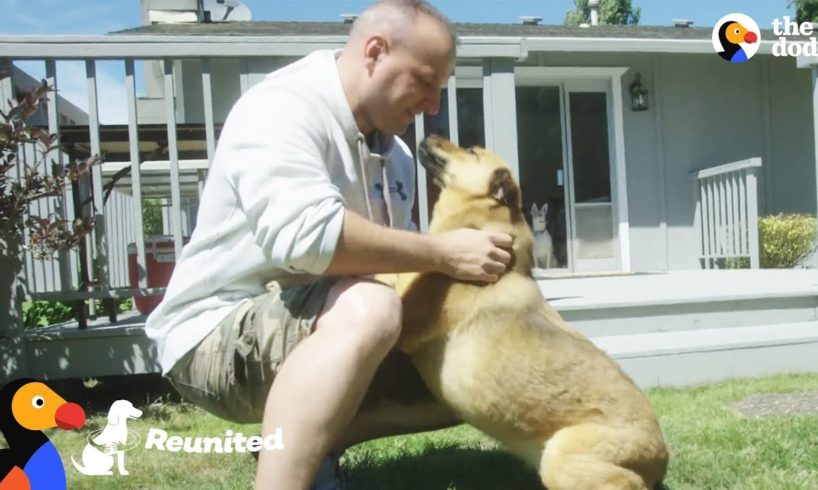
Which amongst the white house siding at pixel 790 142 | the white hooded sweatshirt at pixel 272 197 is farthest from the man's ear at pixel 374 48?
the white house siding at pixel 790 142

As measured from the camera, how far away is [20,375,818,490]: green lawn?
2424 mm

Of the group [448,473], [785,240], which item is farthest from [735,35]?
[448,473]

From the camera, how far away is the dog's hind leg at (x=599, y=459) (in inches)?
78.5

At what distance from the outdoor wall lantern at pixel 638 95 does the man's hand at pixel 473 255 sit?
810 centimetres

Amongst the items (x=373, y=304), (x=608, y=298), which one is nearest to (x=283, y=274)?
(x=373, y=304)

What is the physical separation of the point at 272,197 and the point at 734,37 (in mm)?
7657

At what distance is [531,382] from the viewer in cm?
209

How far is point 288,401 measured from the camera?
169 centimetres

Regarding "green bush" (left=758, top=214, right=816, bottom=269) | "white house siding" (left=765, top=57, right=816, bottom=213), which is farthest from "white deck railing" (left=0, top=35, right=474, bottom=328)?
"white house siding" (left=765, top=57, right=816, bottom=213)

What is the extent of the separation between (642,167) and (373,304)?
868cm

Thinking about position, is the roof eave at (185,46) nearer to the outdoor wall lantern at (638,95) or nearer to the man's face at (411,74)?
the man's face at (411,74)

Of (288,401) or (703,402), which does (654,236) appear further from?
(288,401)

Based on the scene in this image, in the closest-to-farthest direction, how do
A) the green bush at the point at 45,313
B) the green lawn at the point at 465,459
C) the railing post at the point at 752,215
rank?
the green lawn at the point at 465,459
the green bush at the point at 45,313
the railing post at the point at 752,215

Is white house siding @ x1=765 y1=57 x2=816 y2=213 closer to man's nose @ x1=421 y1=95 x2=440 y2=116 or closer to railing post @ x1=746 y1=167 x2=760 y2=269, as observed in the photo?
Result: railing post @ x1=746 y1=167 x2=760 y2=269
